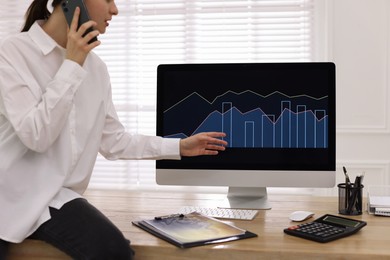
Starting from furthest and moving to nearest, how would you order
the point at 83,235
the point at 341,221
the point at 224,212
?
the point at 224,212, the point at 341,221, the point at 83,235

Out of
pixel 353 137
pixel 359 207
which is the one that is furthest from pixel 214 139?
pixel 353 137

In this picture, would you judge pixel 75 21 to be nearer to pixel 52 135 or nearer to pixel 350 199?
pixel 52 135

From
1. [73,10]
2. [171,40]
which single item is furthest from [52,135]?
[171,40]

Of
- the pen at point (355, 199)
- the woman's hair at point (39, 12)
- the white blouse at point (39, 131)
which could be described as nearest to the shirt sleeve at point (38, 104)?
the white blouse at point (39, 131)

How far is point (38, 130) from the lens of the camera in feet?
4.61

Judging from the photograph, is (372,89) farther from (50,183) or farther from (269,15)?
(50,183)

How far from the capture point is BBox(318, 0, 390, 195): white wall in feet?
11.0

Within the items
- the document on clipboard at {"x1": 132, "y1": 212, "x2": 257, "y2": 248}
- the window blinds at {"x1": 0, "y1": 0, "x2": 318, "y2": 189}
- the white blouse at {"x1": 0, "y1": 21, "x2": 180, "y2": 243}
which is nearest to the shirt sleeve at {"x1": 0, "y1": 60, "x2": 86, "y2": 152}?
the white blouse at {"x1": 0, "y1": 21, "x2": 180, "y2": 243}

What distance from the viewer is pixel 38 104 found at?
1.46 metres

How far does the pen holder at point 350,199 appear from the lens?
5.81ft

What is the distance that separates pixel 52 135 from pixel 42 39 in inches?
12.7

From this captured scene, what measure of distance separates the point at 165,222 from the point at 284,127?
57cm

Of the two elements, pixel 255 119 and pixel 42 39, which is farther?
pixel 255 119

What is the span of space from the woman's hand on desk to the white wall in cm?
175
